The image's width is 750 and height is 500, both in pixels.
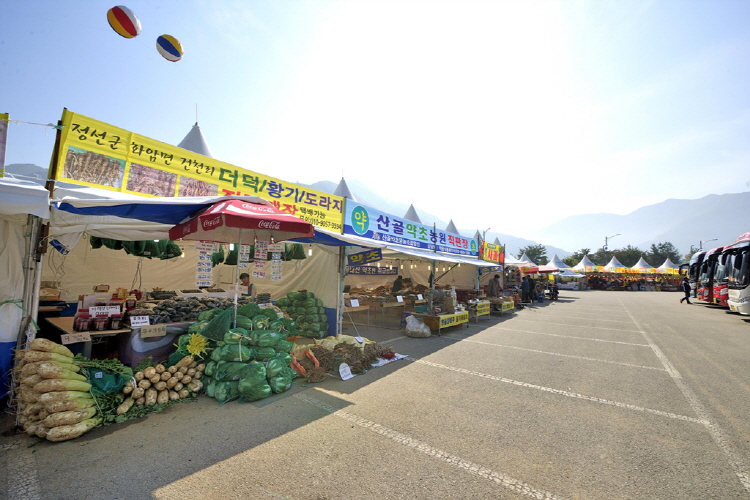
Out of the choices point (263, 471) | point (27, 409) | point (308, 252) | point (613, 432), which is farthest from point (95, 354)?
point (613, 432)

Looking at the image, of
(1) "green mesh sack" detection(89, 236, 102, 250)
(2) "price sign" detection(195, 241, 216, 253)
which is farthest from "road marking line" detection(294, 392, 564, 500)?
(1) "green mesh sack" detection(89, 236, 102, 250)

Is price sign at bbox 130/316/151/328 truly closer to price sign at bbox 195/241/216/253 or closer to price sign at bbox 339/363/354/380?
price sign at bbox 195/241/216/253

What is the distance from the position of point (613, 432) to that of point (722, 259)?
56.0 ft

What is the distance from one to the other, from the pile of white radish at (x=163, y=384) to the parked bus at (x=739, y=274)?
62.9 ft

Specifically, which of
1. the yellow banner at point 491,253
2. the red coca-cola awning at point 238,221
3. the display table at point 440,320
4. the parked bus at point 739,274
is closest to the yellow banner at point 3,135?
the red coca-cola awning at point 238,221

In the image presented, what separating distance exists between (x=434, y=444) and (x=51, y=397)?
4.30m

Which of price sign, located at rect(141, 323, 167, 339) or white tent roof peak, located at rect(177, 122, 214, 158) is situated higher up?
white tent roof peak, located at rect(177, 122, 214, 158)

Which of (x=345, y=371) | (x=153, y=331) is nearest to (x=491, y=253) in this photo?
(x=345, y=371)

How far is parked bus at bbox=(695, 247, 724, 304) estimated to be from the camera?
17.1 m

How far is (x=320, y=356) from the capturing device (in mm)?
6105

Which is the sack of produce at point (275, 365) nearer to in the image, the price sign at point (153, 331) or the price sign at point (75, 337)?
the price sign at point (153, 331)

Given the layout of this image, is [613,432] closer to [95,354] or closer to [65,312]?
[95,354]

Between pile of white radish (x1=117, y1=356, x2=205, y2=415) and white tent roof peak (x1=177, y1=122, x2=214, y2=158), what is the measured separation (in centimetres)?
775

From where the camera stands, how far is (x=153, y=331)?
17.0 feet
